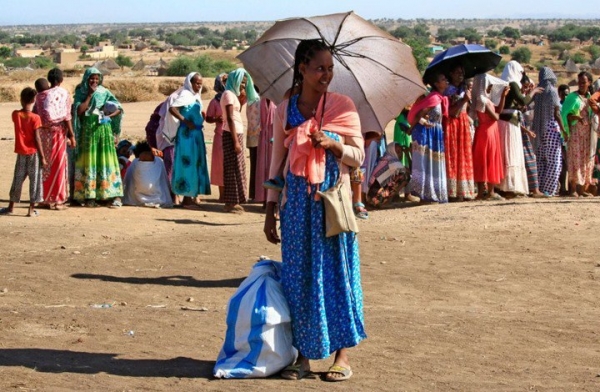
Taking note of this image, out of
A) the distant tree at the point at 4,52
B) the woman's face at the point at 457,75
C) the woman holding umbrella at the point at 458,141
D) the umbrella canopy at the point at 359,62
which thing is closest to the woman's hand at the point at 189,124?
the woman holding umbrella at the point at 458,141

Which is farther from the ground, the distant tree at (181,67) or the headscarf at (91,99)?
the headscarf at (91,99)

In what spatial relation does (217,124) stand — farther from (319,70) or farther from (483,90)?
(319,70)

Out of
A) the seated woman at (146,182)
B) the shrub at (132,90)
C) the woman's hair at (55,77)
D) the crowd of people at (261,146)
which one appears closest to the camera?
the woman's hair at (55,77)

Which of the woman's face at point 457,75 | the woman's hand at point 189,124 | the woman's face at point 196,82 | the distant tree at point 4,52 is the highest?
the woman's face at point 457,75

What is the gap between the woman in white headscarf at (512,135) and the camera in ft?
49.9

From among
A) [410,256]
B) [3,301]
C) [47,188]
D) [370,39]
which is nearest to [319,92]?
[370,39]

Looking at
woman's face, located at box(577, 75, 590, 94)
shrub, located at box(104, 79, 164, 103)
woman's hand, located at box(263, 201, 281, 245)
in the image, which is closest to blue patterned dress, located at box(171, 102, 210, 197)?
woman's face, located at box(577, 75, 590, 94)

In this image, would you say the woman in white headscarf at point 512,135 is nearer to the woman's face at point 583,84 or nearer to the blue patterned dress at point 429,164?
the woman's face at point 583,84

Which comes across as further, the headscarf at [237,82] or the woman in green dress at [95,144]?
the headscarf at [237,82]

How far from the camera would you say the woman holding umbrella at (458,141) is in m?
14.6

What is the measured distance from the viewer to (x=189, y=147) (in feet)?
48.3

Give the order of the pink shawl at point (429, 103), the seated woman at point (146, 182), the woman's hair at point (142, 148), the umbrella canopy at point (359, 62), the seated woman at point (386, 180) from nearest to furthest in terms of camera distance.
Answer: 1. the umbrella canopy at point (359, 62)
2. the pink shawl at point (429, 103)
3. the seated woman at point (386, 180)
4. the seated woman at point (146, 182)
5. the woman's hair at point (142, 148)

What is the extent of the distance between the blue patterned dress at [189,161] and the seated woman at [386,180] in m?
2.20

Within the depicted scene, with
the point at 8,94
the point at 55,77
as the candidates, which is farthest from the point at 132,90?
the point at 55,77
